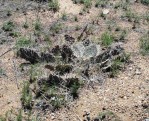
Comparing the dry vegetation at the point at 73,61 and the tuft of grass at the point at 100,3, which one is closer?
the dry vegetation at the point at 73,61

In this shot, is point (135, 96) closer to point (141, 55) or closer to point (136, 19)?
point (141, 55)

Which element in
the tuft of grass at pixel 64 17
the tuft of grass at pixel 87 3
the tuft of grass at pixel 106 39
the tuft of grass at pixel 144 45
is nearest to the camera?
the tuft of grass at pixel 144 45

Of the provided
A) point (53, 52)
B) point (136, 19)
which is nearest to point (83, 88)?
point (53, 52)

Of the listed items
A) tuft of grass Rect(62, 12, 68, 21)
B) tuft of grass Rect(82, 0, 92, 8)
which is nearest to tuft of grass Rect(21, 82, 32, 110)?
tuft of grass Rect(62, 12, 68, 21)

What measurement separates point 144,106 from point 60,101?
4.47 ft

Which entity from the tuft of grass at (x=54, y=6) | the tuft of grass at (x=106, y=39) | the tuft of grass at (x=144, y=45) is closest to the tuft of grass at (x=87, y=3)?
the tuft of grass at (x=54, y=6)

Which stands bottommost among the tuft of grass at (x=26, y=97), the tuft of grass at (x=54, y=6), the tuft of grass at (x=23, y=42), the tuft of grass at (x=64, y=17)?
the tuft of grass at (x=26, y=97)

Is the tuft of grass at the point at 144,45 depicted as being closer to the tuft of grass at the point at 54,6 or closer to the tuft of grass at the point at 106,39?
the tuft of grass at the point at 106,39

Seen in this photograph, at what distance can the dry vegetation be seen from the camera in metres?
6.02

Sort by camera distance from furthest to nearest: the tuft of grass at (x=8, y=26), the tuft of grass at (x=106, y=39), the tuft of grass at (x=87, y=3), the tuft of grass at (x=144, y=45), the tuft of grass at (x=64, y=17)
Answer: the tuft of grass at (x=87, y=3) → the tuft of grass at (x=64, y=17) → the tuft of grass at (x=8, y=26) → the tuft of grass at (x=106, y=39) → the tuft of grass at (x=144, y=45)

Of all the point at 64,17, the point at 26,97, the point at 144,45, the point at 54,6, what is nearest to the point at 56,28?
the point at 64,17

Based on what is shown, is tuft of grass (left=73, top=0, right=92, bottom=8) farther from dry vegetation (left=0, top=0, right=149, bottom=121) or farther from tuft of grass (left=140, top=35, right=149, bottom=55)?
tuft of grass (left=140, top=35, right=149, bottom=55)

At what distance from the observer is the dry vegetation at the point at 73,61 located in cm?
602

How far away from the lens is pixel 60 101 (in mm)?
6059
